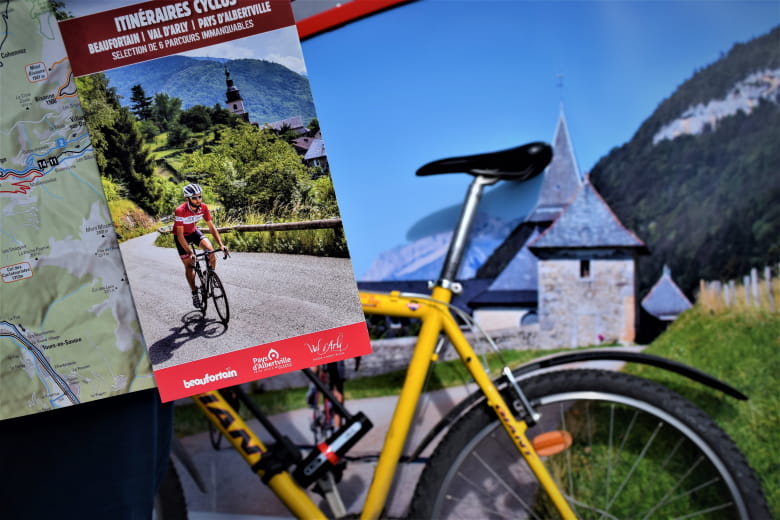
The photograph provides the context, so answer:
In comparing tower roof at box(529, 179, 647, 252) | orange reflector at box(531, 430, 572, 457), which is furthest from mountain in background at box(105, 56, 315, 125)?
tower roof at box(529, 179, 647, 252)

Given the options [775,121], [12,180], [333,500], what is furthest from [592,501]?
[12,180]

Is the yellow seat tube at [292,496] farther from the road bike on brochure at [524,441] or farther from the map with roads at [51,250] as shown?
the map with roads at [51,250]

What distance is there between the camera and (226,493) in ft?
9.32

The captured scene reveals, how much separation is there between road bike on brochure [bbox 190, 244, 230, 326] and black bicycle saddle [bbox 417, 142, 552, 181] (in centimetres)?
118

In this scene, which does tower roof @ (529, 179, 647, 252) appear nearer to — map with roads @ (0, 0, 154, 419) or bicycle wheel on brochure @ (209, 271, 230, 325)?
bicycle wheel on brochure @ (209, 271, 230, 325)

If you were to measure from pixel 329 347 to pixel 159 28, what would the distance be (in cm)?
65

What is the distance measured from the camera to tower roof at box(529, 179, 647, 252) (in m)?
2.24

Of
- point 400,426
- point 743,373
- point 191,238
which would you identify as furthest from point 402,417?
point 743,373

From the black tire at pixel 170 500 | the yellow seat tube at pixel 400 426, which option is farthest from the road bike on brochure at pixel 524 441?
the black tire at pixel 170 500

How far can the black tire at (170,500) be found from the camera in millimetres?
2250

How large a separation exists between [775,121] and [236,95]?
1.75 m

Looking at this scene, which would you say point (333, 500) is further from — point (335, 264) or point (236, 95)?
point (236, 95)

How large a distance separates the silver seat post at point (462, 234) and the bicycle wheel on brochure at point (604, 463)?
17.0 inches

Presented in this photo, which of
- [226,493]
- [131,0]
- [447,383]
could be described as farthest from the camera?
[226,493]
